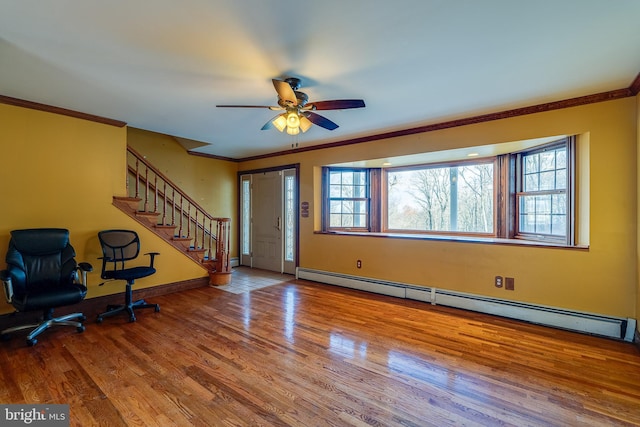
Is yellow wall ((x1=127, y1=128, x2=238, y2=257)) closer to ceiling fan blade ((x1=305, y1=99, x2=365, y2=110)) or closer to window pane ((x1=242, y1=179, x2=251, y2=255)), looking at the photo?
window pane ((x1=242, y1=179, x2=251, y2=255))

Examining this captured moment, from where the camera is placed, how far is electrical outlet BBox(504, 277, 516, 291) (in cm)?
339

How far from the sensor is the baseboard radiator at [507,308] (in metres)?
2.85

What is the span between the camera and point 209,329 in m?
3.06

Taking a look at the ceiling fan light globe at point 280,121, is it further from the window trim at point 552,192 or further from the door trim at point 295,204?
the window trim at point 552,192

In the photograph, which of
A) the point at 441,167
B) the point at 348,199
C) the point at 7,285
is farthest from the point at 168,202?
the point at 441,167

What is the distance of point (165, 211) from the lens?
4.83 meters

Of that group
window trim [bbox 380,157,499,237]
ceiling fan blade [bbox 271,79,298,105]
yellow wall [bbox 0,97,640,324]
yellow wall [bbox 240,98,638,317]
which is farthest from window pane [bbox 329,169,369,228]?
ceiling fan blade [bbox 271,79,298,105]

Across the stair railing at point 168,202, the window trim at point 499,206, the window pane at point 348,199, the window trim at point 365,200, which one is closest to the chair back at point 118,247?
the stair railing at point 168,202

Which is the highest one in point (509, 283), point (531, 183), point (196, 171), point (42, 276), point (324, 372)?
point (196, 171)

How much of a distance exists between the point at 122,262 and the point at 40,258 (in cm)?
79

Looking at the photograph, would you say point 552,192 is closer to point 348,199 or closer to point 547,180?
point 547,180

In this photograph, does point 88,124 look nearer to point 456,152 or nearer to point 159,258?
point 159,258

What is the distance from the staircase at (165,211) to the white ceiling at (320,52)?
1.24 metres

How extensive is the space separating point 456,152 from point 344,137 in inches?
64.9
